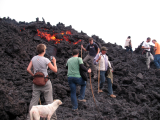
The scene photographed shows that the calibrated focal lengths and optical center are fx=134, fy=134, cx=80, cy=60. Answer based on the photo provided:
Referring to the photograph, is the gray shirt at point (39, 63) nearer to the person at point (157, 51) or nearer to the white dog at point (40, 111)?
the white dog at point (40, 111)

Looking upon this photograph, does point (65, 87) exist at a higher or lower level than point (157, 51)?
lower

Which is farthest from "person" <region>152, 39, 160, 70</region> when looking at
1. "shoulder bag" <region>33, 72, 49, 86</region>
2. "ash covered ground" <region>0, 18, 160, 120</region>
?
"shoulder bag" <region>33, 72, 49, 86</region>

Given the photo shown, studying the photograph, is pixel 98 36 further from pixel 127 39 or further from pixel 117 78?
pixel 117 78

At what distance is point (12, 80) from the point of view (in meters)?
7.70

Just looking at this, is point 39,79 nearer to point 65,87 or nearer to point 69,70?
point 69,70

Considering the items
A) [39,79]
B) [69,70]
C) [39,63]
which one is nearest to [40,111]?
[39,79]

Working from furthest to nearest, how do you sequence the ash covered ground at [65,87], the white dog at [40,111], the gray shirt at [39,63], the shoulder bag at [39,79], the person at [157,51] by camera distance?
the person at [157,51] < the ash covered ground at [65,87] < the gray shirt at [39,63] < the shoulder bag at [39,79] < the white dog at [40,111]

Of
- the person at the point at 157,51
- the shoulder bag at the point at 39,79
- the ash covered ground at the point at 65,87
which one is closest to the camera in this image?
the shoulder bag at the point at 39,79

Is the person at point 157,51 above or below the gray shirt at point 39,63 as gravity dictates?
above

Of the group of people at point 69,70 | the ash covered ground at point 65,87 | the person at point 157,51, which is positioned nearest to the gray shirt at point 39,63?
the group of people at point 69,70

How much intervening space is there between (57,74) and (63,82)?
0.93 metres

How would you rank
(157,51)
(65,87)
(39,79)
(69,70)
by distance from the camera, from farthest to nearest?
(157,51), (65,87), (69,70), (39,79)

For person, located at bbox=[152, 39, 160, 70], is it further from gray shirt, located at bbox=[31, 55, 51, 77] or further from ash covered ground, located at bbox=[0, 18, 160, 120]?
gray shirt, located at bbox=[31, 55, 51, 77]

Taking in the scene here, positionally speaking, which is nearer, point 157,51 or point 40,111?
point 40,111
